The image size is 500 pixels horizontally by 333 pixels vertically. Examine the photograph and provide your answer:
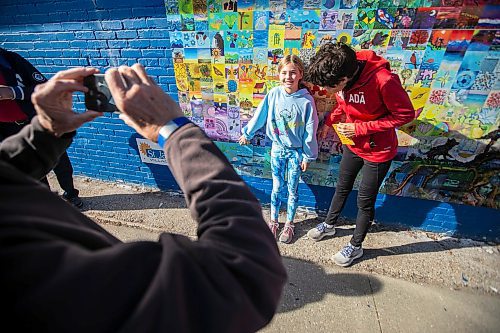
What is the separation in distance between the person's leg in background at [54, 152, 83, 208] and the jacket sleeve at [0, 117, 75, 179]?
284 centimetres

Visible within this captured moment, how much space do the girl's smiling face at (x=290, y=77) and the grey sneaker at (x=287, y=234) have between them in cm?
152

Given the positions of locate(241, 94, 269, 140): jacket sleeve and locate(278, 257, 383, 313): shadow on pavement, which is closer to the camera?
locate(278, 257, 383, 313): shadow on pavement

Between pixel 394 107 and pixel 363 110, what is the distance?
0.24m

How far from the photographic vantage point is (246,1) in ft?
8.16

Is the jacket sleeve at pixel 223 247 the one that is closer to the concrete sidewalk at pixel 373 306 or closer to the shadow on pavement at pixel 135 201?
the concrete sidewalk at pixel 373 306

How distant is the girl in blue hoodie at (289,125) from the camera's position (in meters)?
2.54

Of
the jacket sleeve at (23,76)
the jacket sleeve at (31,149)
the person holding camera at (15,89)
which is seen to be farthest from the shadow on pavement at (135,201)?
the jacket sleeve at (31,149)

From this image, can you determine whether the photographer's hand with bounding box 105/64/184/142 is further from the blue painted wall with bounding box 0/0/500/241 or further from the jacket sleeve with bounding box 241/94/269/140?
the blue painted wall with bounding box 0/0/500/241

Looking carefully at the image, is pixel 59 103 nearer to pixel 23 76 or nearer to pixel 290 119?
pixel 290 119

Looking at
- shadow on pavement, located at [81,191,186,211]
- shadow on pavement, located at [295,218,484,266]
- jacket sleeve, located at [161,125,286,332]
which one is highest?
jacket sleeve, located at [161,125,286,332]

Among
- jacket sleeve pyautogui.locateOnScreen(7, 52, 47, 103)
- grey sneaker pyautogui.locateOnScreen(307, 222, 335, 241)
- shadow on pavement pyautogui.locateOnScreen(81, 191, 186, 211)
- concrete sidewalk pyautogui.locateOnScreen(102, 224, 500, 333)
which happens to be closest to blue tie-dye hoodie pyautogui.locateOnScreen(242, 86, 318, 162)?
grey sneaker pyautogui.locateOnScreen(307, 222, 335, 241)

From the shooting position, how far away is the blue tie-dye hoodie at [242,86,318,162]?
257 cm

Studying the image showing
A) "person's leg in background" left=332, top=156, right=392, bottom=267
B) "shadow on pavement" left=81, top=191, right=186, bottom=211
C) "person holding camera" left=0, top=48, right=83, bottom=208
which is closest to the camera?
"person's leg in background" left=332, top=156, right=392, bottom=267

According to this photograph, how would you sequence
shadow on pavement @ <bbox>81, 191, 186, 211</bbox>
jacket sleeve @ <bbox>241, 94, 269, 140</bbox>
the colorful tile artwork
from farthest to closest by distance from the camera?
shadow on pavement @ <bbox>81, 191, 186, 211</bbox> → jacket sleeve @ <bbox>241, 94, 269, 140</bbox> → the colorful tile artwork
